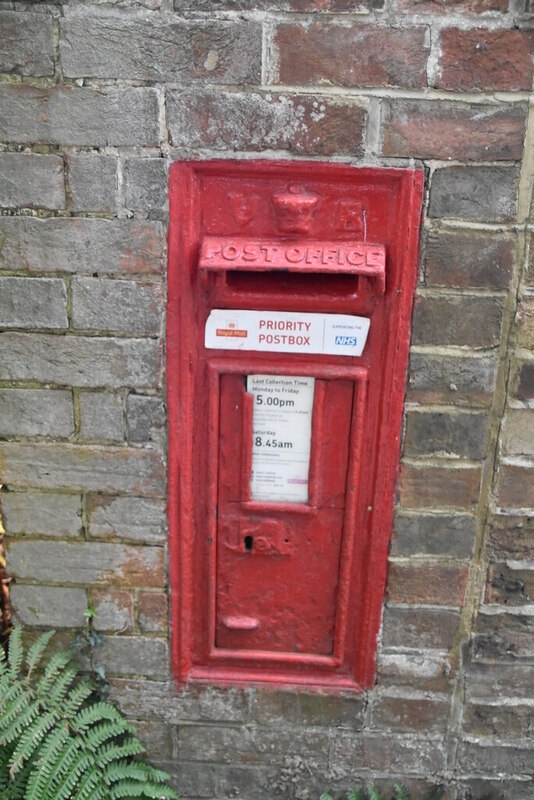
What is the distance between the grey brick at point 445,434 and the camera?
159cm

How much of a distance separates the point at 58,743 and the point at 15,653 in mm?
254

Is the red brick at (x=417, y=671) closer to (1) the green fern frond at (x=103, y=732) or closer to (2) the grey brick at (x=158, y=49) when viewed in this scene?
(1) the green fern frond at (x=103, y=732)

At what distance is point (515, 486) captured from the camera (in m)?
1.63

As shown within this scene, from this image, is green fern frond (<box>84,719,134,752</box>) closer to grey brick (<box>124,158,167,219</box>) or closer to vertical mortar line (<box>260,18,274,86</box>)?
grey brick (<box>124,158,167,219</box>)

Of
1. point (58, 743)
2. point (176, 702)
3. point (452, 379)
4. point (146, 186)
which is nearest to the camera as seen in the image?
point (146, 186)

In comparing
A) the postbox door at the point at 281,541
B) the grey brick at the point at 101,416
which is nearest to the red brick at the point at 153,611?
the postbox door at the point at 281,541

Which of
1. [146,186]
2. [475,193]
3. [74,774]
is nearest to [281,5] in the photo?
[146,186]

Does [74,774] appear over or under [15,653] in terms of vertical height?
under

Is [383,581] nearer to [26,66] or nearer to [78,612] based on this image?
[78,612]

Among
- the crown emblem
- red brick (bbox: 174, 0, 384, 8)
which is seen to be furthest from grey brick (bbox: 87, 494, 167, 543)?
red brick (bbox: 174, 0, 384, 8)

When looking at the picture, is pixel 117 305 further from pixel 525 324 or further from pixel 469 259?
pixel 525 324

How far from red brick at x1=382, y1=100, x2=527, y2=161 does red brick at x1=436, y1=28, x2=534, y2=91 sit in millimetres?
44

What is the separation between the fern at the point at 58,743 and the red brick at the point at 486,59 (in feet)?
5.60

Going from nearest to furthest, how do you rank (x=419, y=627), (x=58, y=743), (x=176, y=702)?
(x=58, y=743), (x=419, y=627), (x=176, y=702)
